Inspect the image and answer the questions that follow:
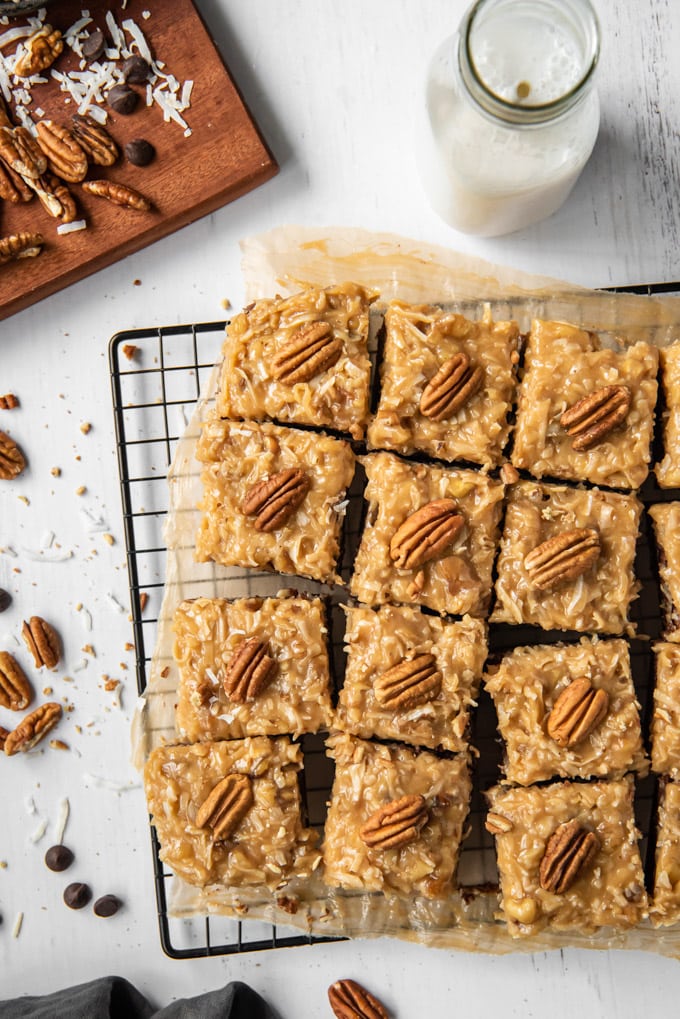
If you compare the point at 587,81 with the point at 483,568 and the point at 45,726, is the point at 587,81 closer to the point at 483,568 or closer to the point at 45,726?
the point at 483,568

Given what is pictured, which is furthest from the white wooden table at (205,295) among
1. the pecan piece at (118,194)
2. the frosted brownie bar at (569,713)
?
the frosted brownie bar at (569,713)

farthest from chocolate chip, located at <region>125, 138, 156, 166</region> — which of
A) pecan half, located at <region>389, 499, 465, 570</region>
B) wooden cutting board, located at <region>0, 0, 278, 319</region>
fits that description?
pecan half, located at <region>389, 499, 465, 570</region>

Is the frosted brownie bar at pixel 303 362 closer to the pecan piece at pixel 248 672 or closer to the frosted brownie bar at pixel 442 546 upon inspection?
the frosted brownie bar at pixel 442 546

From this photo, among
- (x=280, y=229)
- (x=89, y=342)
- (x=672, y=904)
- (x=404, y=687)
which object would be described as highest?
(x=280, y=229)

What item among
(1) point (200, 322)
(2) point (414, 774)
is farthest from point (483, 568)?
(1) point (200, 322)

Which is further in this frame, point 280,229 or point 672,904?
point 280,229

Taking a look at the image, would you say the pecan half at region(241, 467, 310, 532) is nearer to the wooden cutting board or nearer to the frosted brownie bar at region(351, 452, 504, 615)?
the frosted brownie bar at region(351, 452, 504, 615)
